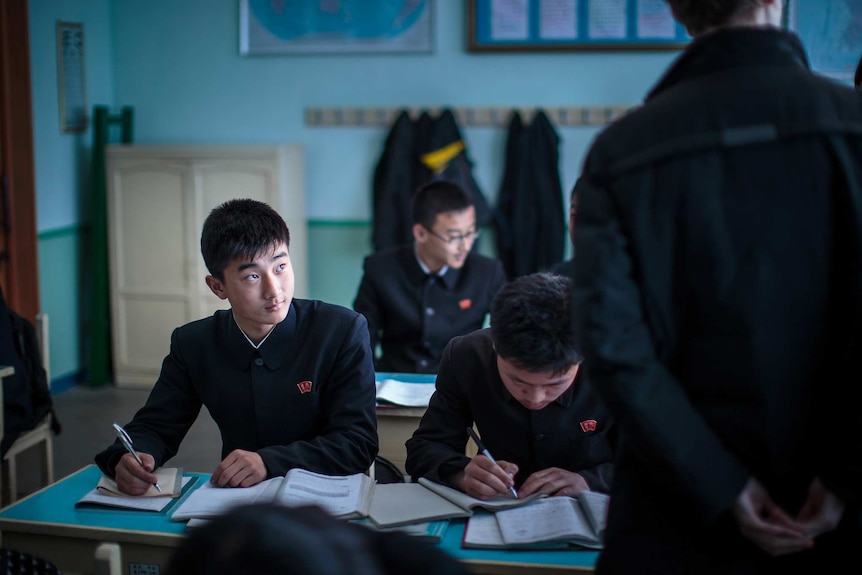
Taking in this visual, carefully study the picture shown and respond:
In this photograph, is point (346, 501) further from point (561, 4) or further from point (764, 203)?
point (561, 4)

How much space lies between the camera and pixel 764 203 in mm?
1146

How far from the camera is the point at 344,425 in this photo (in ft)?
7.18

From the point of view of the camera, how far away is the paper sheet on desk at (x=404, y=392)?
274 centimetres

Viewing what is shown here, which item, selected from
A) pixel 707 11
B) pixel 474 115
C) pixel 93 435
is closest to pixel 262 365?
pixel 707 11

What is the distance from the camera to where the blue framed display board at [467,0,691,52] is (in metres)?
4.99

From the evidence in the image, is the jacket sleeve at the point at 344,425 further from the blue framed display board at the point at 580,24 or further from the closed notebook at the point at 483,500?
the blue framed display board at the point at 580,24

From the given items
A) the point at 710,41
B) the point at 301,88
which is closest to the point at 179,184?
the point at 301,88

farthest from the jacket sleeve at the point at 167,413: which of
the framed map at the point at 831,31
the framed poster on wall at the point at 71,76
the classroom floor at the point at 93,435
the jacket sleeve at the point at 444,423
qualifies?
the framed map at the point at 831,31

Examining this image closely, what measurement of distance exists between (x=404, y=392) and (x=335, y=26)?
3016 mm

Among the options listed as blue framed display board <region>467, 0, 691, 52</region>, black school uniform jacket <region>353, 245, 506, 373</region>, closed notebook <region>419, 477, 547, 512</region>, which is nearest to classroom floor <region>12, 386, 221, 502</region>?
black school uniform jacket <region>353, 245, 506, 373</region>

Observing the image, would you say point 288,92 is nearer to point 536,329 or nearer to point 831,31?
point 831,31

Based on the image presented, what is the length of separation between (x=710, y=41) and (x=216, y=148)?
4.24 metres

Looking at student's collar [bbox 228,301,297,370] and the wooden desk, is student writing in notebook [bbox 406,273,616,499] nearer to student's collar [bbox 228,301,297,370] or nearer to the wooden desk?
the wooden desk

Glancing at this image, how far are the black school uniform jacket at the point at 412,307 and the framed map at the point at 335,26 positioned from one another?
197 centimetres
